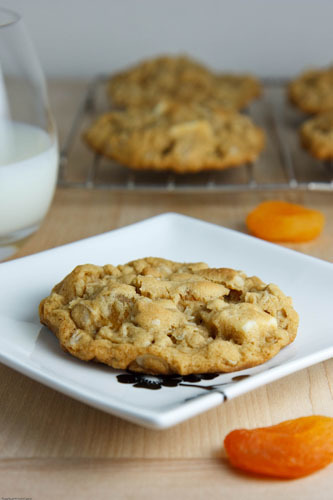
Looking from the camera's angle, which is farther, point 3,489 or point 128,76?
point 128,76

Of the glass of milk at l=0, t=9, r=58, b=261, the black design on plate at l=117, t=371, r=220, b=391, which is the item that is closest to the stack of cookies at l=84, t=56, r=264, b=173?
the glass of milk at l=0, t=9, r=58, b=261

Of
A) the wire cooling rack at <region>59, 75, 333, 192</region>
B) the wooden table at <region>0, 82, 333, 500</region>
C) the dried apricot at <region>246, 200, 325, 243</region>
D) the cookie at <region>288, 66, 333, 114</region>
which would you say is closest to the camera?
the wooden table at <region>0, 82, 333, 500</region>

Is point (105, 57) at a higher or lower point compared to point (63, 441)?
lower

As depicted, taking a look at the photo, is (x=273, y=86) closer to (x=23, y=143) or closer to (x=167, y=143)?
(x=167, y=143)

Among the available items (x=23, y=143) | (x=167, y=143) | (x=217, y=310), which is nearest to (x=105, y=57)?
(x=167, y=143)

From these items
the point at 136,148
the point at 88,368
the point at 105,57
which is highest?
the point at 88,368

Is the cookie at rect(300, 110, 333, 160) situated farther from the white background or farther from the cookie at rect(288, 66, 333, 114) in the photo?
the white background

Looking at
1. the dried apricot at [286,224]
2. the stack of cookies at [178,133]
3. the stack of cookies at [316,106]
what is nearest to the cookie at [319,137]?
the stack of cookies at [316,106]
